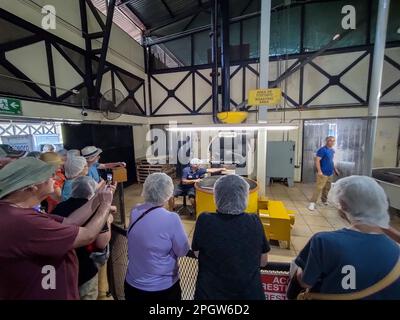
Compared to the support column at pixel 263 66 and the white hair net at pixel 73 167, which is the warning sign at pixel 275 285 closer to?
the white hair net at pixel 73 167

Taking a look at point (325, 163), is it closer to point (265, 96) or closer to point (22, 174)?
point (265, 96)

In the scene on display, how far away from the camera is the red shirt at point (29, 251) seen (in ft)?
3.12

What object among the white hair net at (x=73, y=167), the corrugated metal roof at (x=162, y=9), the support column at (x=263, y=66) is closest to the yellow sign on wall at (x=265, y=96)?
the support column at (x=263, y=66)

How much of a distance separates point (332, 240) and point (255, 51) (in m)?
7.83

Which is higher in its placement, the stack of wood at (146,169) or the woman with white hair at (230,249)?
the woman with white hair at (230,249)

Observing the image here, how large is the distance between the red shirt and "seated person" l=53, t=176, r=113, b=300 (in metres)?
0.39

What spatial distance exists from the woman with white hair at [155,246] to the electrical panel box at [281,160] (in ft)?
20.9

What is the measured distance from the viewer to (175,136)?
8812mm

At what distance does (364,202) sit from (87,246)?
178cm

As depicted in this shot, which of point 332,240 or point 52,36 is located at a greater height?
point 52,36

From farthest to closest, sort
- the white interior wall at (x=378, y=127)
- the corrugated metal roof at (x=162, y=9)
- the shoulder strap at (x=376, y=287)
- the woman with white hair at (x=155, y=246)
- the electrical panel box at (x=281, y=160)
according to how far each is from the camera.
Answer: the electrical panel box at (x=281, y=160) < the white interior wall at (x=378, y=127) < the corrugated metal roof at (x=162, y=9) < the woman with white hair at (x=155, y=246) < the shoulder strap at (x=376, y=287)

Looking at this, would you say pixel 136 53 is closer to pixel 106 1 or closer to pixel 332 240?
pixel 106 1
